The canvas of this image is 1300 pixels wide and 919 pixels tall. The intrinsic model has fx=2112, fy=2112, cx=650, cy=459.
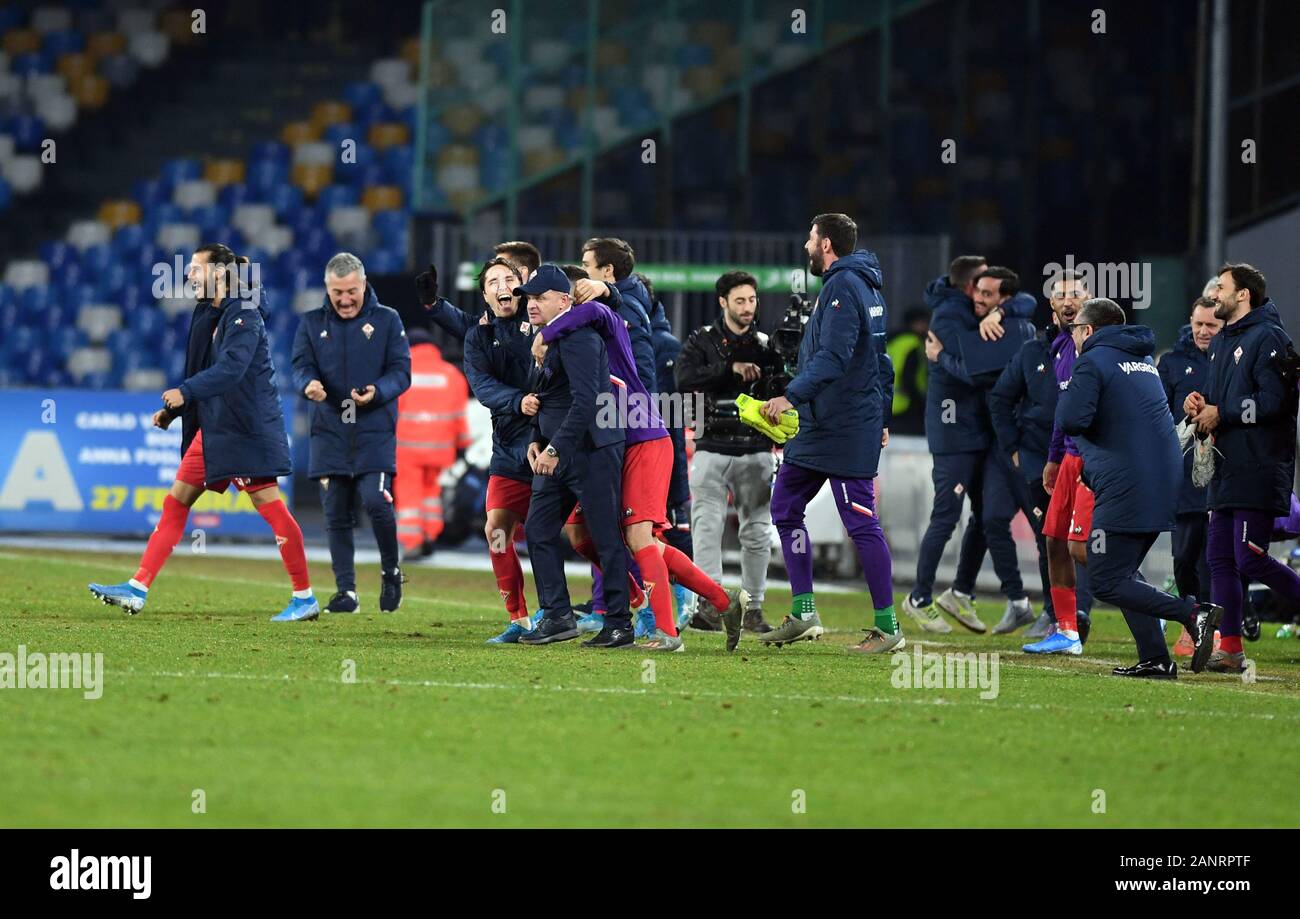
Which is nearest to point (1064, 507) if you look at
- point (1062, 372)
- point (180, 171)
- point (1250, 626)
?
point (1062, 372)

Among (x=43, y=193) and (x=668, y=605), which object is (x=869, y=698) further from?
(x=43, y=193)

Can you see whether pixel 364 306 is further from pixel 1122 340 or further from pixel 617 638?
pixel 1122 340

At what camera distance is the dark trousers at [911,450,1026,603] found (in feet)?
43.8

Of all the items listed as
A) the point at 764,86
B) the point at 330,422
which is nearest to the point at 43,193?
the point at 764,86

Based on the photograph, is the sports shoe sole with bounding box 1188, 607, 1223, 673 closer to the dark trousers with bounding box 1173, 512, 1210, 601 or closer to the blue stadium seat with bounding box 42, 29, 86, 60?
the dark trousers with bounding box 1173, 512, 1210, 601

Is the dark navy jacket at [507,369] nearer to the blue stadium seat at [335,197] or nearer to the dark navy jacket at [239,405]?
the dark navy jacket at [239,405]

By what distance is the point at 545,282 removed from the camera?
1065cm

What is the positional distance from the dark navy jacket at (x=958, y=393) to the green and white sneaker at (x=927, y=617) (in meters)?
1.01

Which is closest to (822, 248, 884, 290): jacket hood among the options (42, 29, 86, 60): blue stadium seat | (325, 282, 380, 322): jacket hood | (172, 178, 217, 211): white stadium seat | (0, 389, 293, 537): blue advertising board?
(325, 282, 380, 322): jacket hood

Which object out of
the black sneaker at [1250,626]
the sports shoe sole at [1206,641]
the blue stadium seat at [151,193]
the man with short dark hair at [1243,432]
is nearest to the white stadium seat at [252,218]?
the blue stadium seat at [151,193]

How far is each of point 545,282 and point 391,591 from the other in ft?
10.7

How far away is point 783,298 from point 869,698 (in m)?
13.4

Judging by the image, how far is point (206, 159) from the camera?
3012 centimetres

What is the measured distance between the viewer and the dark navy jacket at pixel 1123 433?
397 inches
